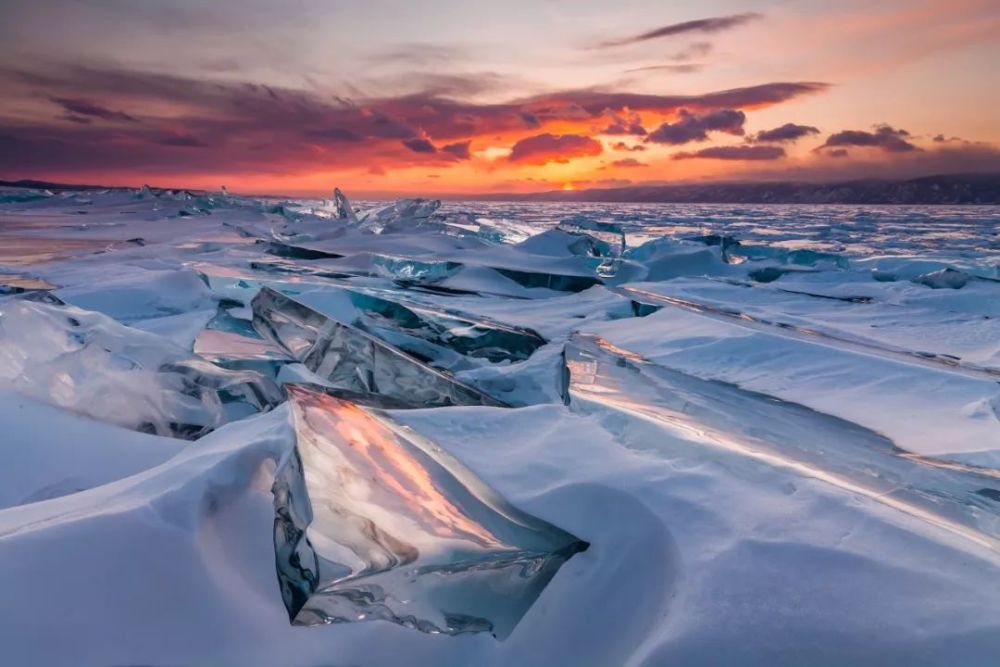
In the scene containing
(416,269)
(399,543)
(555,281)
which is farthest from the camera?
(416,269)

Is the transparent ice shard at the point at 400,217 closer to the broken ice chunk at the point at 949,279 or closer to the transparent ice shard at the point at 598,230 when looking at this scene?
the transparent ice shard at the point at 598,230

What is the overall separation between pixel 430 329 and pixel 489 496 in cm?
166

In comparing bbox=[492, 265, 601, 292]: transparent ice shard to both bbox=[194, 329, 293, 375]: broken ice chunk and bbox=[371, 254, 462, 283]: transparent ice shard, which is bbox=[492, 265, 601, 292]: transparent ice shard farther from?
bbox=[194, 329, 293, 375]: broken ice chunk

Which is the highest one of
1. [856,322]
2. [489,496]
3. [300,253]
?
[300,253]

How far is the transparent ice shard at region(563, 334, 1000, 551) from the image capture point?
1.04m

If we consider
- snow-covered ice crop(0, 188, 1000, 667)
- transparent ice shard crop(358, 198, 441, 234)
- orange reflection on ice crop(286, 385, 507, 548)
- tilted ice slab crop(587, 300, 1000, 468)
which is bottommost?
tilted ice slab crop(587, 300, 1000, 468)

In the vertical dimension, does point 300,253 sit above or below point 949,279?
above

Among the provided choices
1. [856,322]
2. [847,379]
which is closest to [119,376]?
[847,379]

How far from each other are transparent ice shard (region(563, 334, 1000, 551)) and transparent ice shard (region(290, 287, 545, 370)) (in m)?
0.44

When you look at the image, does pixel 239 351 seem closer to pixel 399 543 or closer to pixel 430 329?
pixel 430 329

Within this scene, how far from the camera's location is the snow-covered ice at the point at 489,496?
0.67 metres

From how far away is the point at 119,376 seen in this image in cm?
150

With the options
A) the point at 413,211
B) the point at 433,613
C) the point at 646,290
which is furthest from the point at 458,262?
the point at 413,211

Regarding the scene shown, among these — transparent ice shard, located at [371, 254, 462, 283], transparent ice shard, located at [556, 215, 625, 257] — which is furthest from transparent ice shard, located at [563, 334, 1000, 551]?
transparent ice shard, located at [556, 215, 625, 257]
